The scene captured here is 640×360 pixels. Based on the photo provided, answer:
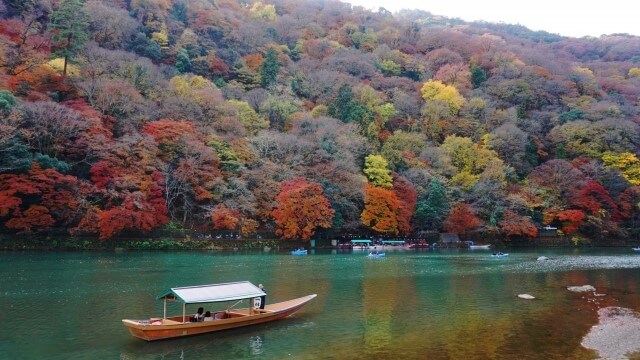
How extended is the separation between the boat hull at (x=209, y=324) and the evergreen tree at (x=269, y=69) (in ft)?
225

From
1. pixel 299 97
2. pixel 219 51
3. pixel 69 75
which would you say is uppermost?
pixel 219 51

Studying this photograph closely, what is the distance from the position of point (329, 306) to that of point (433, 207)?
4166 centimetres

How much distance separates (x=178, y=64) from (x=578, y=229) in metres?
65.8

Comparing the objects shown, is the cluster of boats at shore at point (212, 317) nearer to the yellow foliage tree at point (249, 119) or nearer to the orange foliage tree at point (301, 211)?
the orange foliage tree at point (301, 211)

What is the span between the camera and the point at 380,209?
60188mm

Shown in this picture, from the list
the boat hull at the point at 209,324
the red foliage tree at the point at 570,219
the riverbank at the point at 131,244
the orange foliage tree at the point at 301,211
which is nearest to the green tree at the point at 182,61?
the orange foliage tree at the point at 301,211

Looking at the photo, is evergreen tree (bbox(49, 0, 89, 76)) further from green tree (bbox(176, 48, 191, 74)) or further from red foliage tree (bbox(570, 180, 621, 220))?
red foliage tree (bbox(570, 180, 621, 220))

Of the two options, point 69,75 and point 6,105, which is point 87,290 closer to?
point 6,105

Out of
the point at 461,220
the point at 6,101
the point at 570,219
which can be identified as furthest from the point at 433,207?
the point at 6,101

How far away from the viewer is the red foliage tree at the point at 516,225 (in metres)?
62.2

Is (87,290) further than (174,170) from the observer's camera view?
No

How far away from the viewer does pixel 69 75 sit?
5597 centimetres

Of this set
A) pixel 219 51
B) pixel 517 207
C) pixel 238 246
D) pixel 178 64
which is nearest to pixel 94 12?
pixel 178 64

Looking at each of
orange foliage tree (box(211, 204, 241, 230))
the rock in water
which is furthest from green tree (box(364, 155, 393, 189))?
the rock in water
